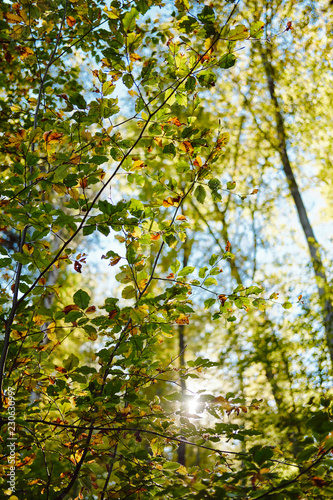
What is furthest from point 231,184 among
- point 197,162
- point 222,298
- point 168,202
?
point 222,298

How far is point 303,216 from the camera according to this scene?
6094 mm

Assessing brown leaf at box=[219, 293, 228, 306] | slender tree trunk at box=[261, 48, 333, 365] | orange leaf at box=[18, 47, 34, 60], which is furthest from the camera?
slender tree trunk at box=[261, 48, 333, 365]

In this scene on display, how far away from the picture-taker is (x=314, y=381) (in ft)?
13.3

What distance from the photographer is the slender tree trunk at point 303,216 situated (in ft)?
14.3

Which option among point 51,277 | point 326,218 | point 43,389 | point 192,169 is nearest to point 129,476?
point 43,389

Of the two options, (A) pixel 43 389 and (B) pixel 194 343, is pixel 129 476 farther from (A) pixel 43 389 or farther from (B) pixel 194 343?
(B) pixel 194 343

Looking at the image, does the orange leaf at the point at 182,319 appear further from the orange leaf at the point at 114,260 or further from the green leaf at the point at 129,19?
the green leaf at the point at 129,19

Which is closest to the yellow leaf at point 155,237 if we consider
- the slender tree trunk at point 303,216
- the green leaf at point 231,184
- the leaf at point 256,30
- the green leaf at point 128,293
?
the green leaf at point 128,293

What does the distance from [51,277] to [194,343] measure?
4019 millimetres

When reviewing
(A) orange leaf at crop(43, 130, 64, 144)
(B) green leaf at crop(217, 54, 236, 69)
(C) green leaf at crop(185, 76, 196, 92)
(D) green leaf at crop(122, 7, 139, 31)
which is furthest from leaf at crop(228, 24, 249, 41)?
(A) orange leaf at crop(43, 130, 64, 144)

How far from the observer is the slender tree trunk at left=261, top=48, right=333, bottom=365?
172 inches

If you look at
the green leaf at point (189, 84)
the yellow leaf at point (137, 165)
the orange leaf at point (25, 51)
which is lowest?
the yellow leaf at point (137, 165)

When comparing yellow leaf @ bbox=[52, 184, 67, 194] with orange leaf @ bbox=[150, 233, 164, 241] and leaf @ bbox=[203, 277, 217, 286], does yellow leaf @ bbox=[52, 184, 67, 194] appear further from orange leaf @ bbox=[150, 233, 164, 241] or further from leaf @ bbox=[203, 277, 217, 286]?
leaf @ bbox=[203, 277, 217, 286]

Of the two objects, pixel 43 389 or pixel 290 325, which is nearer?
pixel 43 389
